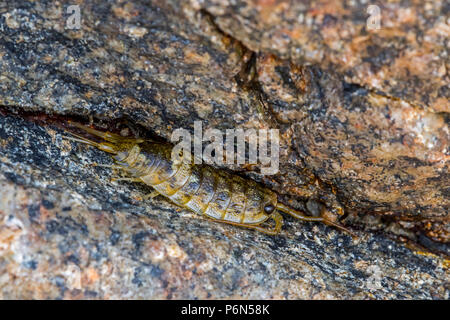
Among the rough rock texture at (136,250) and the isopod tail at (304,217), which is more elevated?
the isopod tail at (304,217)

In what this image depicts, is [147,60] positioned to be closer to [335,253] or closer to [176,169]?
[176,169]

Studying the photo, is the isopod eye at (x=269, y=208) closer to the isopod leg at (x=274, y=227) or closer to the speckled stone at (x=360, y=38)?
the isopod leg at (x=274, y=227)

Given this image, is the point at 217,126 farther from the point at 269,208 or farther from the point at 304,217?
the point at 304,217
